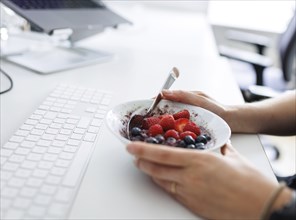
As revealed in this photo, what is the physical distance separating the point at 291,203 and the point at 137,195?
214mm

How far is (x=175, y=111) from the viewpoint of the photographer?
72 centimetres

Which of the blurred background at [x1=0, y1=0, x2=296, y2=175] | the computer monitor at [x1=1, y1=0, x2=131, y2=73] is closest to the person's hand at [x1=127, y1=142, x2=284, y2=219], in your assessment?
the computer monitor at [x1=1, y1=0, x2=131, y2=73]

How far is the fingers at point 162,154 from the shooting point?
509 millimetres

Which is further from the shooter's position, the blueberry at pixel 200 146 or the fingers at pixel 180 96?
the fingers at pixel 180 96

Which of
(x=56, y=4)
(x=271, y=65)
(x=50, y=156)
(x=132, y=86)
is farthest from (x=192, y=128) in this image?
(x=271, y=65)

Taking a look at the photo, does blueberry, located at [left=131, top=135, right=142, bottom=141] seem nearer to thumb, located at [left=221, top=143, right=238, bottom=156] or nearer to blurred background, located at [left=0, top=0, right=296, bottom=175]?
thumb, located at [left=221, top=143, right=238, bottom=156]

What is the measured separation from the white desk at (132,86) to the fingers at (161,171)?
0.04 m

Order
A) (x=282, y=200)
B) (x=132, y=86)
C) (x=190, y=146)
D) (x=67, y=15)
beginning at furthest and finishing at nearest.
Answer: (x=67, y=15)
(x=132, y=86)
(x=190, y=146)
(x=282, y=200)

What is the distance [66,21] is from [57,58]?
0.13 metres

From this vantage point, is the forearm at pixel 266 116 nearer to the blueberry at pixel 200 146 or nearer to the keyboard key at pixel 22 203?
the blueberry at pixel 200 146

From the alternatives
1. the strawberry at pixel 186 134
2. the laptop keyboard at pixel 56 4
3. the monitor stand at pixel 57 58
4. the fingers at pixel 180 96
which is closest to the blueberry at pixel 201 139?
the strawberry at pixel 186 134

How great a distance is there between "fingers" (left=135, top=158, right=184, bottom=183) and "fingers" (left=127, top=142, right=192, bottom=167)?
0.04 ft

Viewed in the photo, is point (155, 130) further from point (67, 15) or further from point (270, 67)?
point (270, 67)

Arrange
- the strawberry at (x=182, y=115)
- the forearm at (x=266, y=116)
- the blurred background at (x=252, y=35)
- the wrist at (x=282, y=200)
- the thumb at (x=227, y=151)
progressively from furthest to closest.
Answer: the blurred background at (x=252, y=35) → the forearm at (x=266, y=116) → the strawberry at (x=182, y=115) → the thumb at (x=227, y=151) → the wrist at (x=282, y=200)
